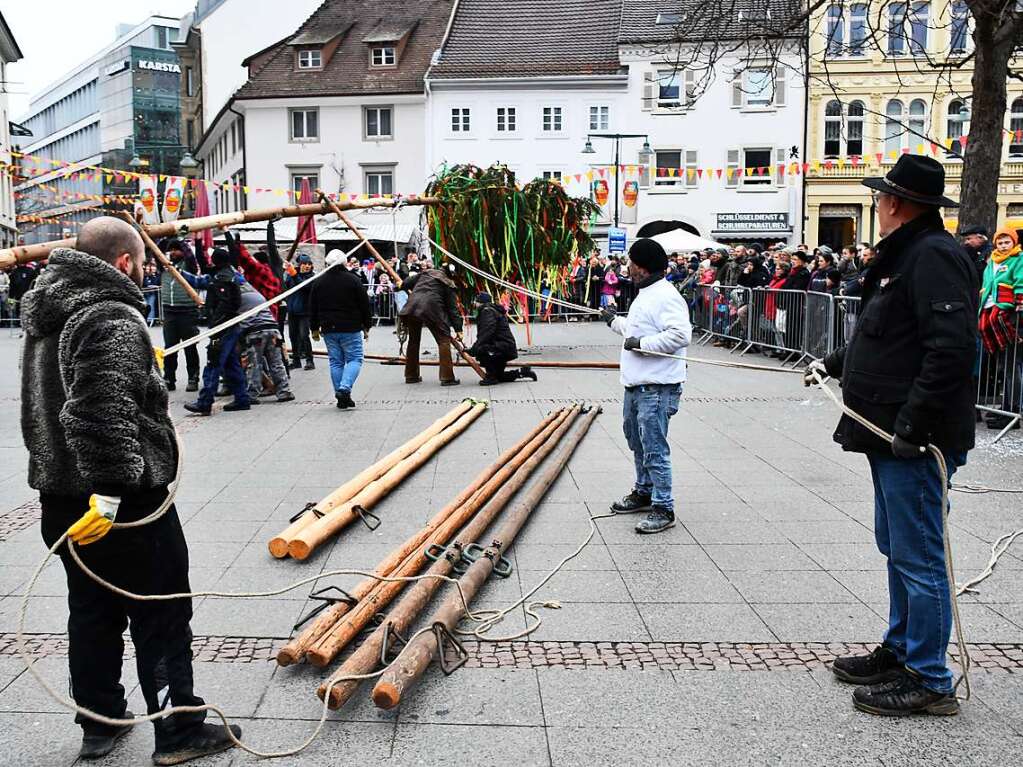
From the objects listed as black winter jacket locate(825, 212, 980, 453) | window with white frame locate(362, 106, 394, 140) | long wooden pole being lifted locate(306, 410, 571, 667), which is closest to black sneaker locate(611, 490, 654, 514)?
long wooden pole being lifted locate(306, 410, 571, 667)

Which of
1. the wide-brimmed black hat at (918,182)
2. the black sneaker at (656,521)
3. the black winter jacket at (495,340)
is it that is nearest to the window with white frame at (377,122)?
the black winter jacket at (495,340)

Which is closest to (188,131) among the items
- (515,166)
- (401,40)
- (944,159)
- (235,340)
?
(401,40)

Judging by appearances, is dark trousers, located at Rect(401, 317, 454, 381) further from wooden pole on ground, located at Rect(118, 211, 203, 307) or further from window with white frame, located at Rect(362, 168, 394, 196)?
window with white frame, located at Rect(362, 168, 394, 196)

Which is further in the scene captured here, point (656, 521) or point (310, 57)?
point (310, 57)

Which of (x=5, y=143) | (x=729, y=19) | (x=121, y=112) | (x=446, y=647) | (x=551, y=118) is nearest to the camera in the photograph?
(x=446, y=647)

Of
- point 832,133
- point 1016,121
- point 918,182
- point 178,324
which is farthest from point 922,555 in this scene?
point 1016,121

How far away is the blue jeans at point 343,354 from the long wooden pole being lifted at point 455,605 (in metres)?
4.73

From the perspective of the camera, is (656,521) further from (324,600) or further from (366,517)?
(324,600)

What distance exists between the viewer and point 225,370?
38.6 ft

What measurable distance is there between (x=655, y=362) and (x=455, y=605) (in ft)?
8.19

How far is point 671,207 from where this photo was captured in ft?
138

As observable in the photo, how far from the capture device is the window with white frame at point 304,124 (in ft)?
147

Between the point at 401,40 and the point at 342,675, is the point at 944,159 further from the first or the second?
the point at 342,675

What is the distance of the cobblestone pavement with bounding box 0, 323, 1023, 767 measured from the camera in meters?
3.53
